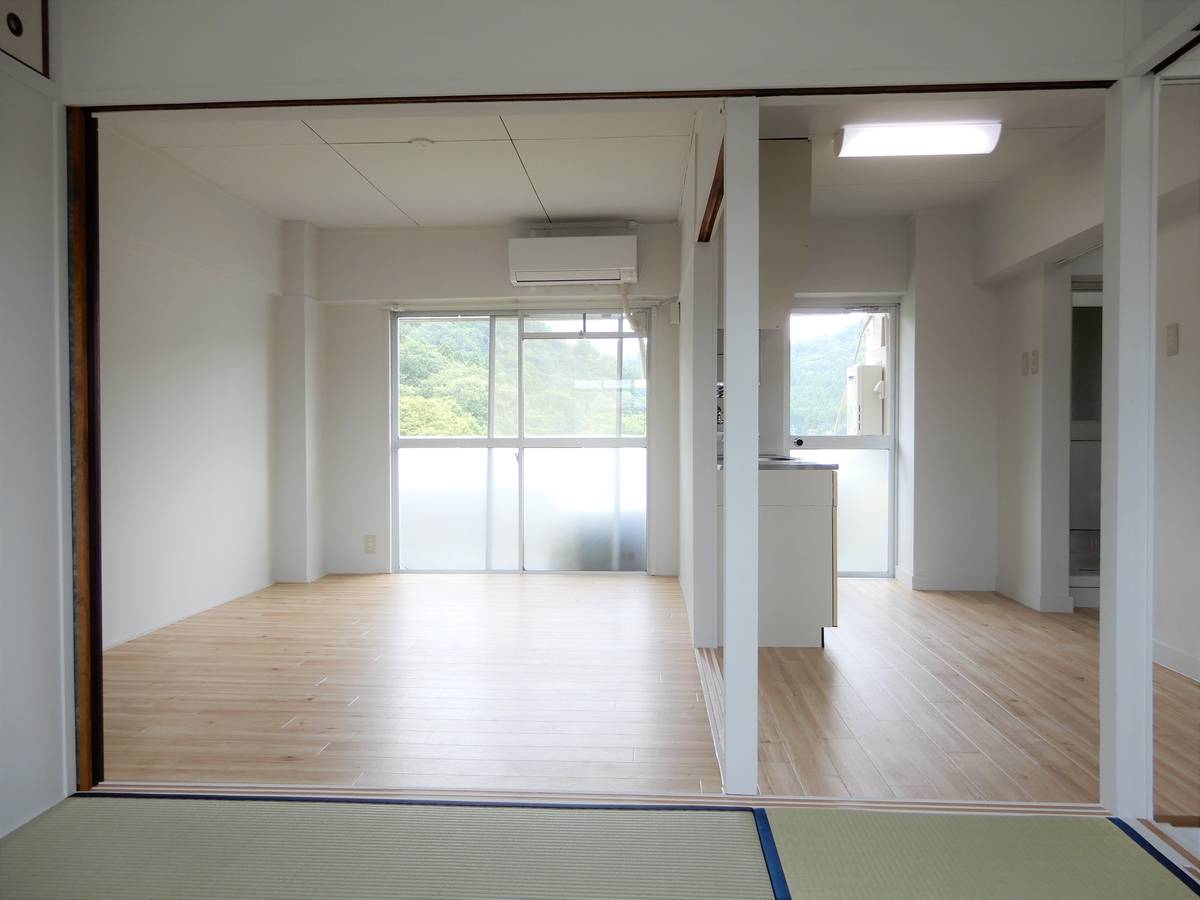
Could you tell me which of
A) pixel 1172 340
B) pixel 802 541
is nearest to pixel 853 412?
pixel 802 541

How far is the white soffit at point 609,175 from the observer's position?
154 inches

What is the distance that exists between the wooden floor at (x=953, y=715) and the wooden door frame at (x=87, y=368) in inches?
81.2

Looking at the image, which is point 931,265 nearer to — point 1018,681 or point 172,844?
point 1018,681

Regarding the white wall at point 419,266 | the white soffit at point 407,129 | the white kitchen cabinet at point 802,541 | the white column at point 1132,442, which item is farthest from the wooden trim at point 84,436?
the white wall at point 419,266

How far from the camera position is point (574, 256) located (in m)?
5.22

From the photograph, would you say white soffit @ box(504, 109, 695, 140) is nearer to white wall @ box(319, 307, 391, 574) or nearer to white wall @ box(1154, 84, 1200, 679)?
white wall @ box(1154, 84, 1200, 679)

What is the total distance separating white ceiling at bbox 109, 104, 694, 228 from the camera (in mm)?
3625

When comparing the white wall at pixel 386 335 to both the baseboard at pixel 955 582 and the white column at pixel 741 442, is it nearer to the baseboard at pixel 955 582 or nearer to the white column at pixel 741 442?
the baseboard at pixel 955 582

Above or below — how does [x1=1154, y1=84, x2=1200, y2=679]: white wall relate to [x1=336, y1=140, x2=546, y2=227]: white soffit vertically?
below

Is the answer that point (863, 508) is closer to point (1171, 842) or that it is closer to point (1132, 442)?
point (1132, 442)

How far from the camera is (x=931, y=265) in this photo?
5113 millimetres

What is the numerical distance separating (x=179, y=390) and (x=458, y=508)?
7.24 feet

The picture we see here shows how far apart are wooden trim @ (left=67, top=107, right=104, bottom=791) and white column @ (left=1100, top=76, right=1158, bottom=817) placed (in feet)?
9.70

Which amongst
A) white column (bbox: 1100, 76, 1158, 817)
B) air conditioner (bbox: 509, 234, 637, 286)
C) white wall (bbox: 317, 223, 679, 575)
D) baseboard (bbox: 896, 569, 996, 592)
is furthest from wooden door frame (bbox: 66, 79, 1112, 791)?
baseboard (bbox: 896, 569, 996, 592)
